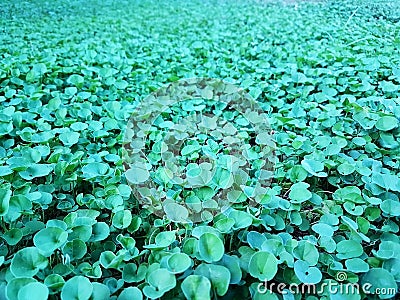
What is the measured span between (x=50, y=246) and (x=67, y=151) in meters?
0.57

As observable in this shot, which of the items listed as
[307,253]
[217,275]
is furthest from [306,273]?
[217,275]

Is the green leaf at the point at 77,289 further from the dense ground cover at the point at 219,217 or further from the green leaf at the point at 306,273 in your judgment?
the green leaf at the point at 306,273

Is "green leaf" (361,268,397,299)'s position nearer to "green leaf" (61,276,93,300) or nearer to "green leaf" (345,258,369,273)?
"green leaf" (345,258,369,273)

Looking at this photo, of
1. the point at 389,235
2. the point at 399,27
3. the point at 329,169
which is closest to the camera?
the point at 389,235

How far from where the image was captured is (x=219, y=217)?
41.1 inches

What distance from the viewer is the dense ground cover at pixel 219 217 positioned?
0.84 metres

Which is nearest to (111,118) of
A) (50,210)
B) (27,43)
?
(50,210)

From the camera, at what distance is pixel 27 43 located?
2965 mm

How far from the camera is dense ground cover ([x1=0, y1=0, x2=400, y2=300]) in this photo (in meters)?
0.84

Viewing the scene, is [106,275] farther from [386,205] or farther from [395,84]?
[395,84]

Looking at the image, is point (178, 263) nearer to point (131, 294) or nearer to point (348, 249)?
point (131, 294)

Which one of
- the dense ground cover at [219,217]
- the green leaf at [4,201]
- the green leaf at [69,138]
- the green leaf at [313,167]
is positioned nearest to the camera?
the dense ground cover at [219,217]

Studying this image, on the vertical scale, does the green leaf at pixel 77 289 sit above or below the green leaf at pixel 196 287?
below

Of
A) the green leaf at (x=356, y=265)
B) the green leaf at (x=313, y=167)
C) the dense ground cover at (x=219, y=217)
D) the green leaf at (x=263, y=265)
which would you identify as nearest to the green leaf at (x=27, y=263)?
the dense ground cover at (x=219, y=217)
